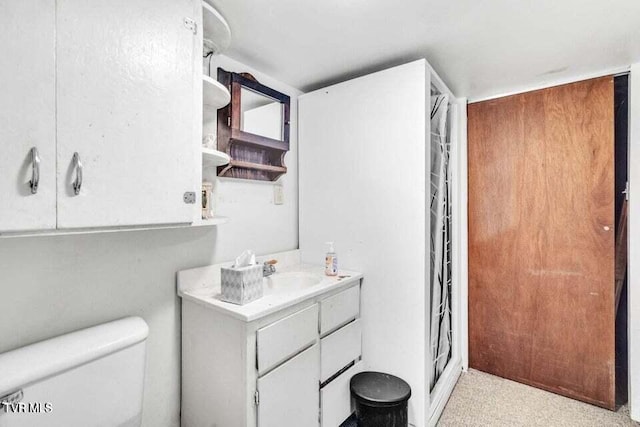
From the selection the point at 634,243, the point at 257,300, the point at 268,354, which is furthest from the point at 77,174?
the point at 634,243

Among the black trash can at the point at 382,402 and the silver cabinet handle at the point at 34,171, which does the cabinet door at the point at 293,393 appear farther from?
the silver cabinet handle at the point at 34,171

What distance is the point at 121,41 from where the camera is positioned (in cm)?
93

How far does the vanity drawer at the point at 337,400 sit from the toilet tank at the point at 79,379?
846 millimetres

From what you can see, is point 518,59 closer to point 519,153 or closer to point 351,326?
point 519,153

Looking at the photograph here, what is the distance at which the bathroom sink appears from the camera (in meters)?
1.75

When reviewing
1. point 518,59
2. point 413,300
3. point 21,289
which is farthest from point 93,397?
point 518,59

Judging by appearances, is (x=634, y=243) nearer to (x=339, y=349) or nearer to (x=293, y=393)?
(x=339, y=349)

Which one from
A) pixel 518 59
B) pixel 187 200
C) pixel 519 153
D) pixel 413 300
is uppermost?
pixel 518 59

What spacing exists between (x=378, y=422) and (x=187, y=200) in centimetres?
142

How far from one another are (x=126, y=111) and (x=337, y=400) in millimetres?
1651

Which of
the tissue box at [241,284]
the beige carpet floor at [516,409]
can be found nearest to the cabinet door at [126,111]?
the tissue box at [241,284]

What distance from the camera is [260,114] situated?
1.80 m

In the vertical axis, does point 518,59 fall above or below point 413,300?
above
